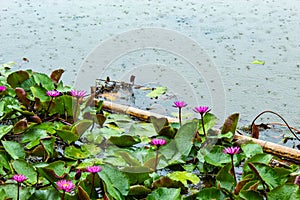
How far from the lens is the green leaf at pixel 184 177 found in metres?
1.12

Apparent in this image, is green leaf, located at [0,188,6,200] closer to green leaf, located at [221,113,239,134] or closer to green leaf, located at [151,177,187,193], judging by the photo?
green leaf, located at [151,177,187,193]

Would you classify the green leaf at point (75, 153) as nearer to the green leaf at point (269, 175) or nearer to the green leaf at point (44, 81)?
the green leaf at point (44, 81)

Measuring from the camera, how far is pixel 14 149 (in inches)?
47.4

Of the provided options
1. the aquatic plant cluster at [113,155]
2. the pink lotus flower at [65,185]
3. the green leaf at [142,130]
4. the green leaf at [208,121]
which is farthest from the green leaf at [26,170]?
the green leaf at [208,121]

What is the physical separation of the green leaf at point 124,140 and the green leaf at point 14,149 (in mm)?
240

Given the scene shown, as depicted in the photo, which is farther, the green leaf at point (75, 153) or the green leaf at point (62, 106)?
the green leaf at point (62, 106)

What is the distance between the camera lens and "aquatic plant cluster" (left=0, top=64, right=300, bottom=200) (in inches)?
40.3

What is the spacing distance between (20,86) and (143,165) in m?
0.61

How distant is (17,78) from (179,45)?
3.03ft

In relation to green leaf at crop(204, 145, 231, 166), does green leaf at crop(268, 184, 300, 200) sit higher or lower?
higher

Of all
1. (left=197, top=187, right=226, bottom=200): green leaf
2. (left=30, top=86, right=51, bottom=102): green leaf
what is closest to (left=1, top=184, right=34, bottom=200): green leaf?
(left=197, top=187, right=226, bottom=200): green leaf

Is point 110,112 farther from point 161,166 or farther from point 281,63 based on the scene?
point 281,63

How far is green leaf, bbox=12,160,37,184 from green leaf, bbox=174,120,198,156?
0.39 m

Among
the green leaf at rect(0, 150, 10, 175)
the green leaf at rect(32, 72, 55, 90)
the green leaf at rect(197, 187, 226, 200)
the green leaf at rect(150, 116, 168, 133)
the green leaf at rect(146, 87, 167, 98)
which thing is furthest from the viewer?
the green leaf at rect(146, 87, 167, 98)
